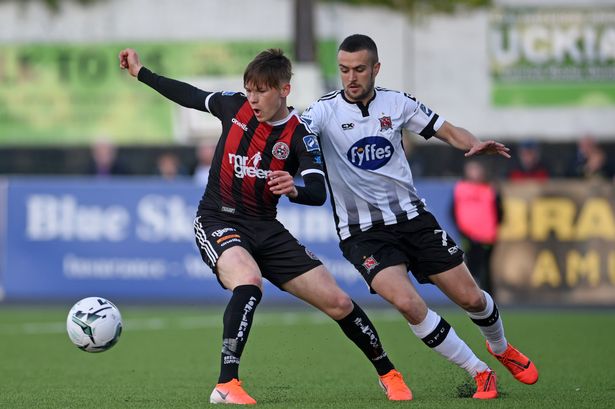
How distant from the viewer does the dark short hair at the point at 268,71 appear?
296 inches

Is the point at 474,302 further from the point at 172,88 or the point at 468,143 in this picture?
the point at 172,88

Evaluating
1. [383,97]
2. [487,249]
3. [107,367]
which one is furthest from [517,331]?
[383,97]

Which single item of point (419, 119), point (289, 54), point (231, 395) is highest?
point (289, 54)

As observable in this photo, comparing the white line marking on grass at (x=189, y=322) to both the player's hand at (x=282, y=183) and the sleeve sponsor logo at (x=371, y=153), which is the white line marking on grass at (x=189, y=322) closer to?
the sleeve sponsor logo at (x=371, y=153)

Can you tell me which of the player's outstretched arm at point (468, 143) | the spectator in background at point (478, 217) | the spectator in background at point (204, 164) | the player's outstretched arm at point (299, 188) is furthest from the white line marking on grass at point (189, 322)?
the player's outstretched arm at point (299, 188)

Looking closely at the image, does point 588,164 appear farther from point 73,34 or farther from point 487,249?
point 73,34

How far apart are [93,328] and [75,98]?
1879 cm

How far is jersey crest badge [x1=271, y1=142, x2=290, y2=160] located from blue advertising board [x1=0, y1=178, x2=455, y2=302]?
9.10m

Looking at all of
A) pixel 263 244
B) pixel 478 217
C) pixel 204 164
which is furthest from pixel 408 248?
pixel 204 164

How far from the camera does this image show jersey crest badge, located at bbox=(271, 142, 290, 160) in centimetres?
773

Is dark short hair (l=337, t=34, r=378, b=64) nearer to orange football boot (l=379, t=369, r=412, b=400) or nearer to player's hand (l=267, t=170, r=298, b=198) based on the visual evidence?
player's hand (l=267, t=170, r=298, b=198)

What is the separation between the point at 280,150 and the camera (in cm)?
773

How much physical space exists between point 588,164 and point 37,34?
42.2 feet

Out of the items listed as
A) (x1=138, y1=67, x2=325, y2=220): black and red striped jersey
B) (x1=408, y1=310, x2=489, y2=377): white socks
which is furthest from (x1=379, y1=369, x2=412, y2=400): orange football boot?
(x1=138, y1=67, x2=325, y2=220): black and red striped jersey
